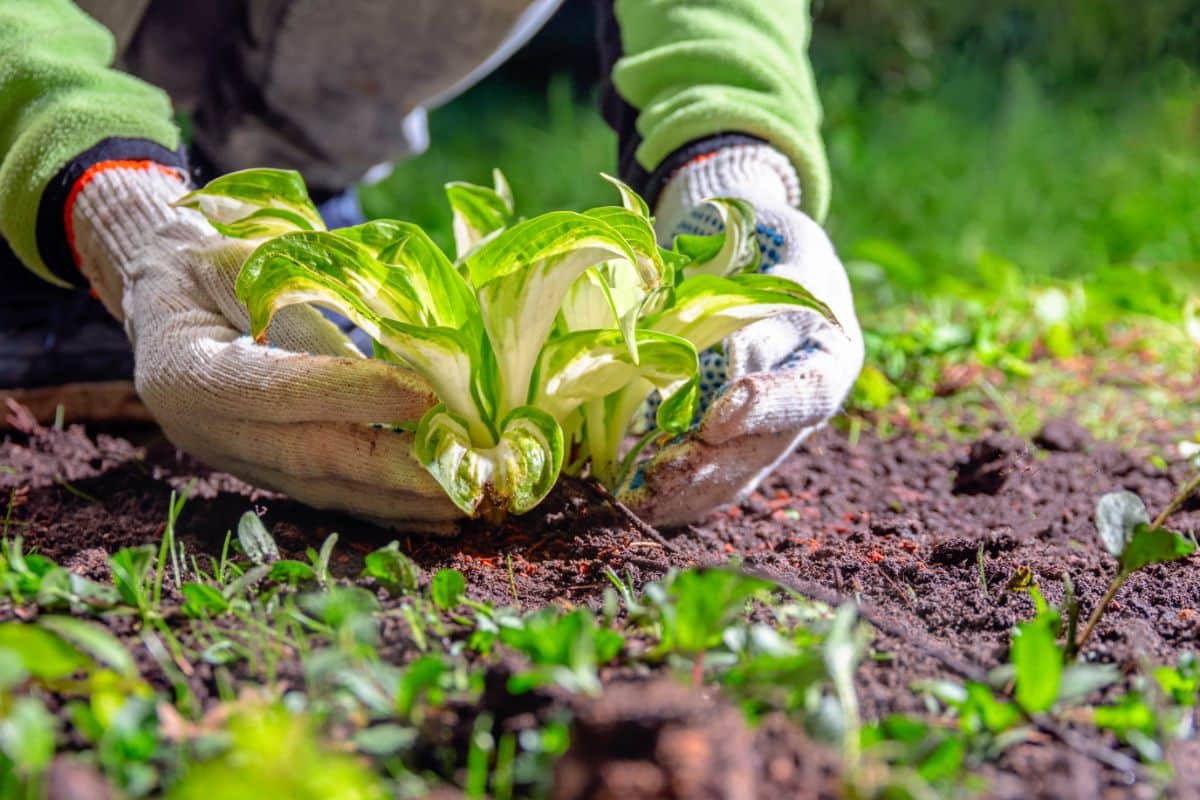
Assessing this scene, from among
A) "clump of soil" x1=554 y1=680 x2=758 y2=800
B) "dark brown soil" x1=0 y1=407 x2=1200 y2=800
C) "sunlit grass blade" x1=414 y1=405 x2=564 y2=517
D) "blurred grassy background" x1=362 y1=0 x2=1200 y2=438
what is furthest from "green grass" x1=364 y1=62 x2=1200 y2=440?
"clump of soil" x1=554 y1=680 x2=758 y2=800

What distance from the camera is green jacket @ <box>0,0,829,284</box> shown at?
5.10ft

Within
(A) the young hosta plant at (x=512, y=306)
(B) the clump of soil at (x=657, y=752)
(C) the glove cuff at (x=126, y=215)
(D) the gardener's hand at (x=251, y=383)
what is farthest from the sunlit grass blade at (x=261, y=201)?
(B) the clump of soil at (x=657, y=752)

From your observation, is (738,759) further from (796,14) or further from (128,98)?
(796,14)

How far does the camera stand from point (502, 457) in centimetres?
118

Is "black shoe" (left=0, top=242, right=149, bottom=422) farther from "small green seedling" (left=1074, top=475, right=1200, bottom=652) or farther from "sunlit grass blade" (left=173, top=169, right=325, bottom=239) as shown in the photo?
"small green seedling" (left=1074, top=475, right=1200, bottom=652)

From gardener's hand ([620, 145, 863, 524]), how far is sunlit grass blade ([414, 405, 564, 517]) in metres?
0.17

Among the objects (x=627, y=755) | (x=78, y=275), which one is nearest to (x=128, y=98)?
(x=78, y=275)

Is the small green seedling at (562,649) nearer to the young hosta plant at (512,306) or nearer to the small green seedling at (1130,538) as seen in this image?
the young hosta plant at (512,306)

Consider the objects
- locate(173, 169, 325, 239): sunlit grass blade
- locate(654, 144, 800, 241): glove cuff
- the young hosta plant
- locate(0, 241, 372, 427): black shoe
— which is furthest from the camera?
locate(0, 241, 372, 427): black shoe

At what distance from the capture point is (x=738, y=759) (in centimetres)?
67

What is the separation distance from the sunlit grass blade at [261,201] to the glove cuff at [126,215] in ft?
0.71

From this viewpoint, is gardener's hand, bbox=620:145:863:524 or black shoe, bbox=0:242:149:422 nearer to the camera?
gardener's hand, bbox=620:145:863:524

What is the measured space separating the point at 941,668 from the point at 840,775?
0.27 meters

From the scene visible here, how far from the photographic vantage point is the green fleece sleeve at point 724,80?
184cm
